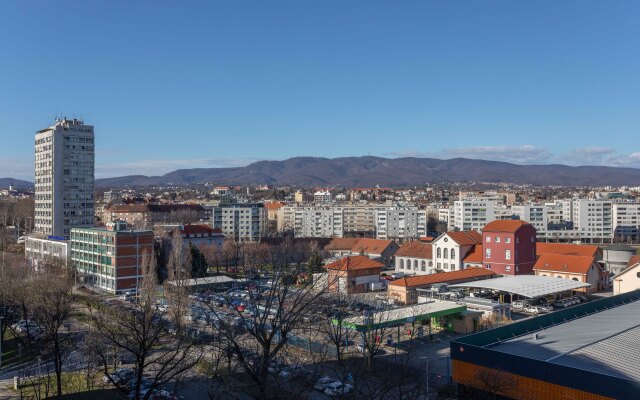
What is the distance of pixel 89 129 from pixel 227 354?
89.8ft

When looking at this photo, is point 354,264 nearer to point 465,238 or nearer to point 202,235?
point 465,238

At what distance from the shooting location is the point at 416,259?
28.4 meters

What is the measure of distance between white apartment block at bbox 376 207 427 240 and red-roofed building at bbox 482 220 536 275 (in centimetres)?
2157

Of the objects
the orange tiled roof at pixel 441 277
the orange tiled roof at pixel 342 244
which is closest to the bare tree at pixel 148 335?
the orange tiled roof at pixel 441 277

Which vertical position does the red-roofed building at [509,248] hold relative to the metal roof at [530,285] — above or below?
above

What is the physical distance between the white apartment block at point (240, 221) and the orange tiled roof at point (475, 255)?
2216cm

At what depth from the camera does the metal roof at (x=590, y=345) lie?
9180 millimetres

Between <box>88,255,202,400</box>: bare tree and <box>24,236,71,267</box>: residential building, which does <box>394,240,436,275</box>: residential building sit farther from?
<box>24,236,71,267</box>: residential building

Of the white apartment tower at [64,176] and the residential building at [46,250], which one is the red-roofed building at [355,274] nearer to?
the residential building at [46,250]

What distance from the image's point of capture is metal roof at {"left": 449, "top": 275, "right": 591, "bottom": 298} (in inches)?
758

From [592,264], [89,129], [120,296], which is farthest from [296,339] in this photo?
[89,129]

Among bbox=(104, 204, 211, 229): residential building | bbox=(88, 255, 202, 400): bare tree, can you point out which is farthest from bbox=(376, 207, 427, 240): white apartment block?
bbox=(88, 255, 202, 400): bare tree

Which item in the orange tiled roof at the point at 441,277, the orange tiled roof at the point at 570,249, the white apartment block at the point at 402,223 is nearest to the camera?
the orange tiled roof at the point at 441,277

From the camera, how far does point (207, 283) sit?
22.8m
